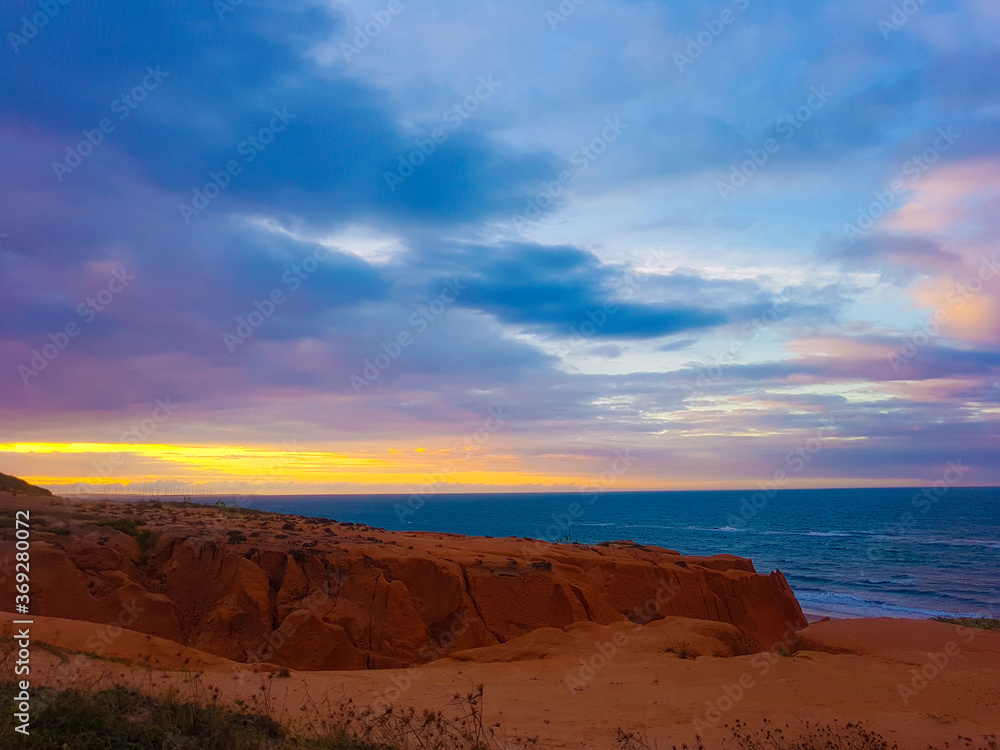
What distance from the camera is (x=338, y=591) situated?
14750 mm

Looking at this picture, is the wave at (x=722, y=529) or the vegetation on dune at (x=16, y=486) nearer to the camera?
the vegetation on dune at (x=16, y=486)

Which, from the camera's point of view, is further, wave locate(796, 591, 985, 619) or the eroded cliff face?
wave locate(796, 591, 985, 619)

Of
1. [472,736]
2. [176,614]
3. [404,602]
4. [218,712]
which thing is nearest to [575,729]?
[472,736]

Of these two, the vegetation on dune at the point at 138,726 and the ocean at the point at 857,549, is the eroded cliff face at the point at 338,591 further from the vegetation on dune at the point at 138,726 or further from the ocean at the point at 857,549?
the ocean at the point at 857,549

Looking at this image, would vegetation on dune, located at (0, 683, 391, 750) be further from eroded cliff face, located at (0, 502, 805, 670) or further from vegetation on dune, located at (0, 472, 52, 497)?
vegetation on dune, located at (0, 472, 52, 497)

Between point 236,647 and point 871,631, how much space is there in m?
15.9

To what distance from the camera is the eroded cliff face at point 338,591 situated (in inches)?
535

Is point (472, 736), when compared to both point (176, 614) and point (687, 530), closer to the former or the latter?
point (176, 614)

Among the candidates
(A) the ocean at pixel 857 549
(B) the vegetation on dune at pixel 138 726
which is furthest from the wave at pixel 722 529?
(B) the vegetation on dune at pixel 138 726

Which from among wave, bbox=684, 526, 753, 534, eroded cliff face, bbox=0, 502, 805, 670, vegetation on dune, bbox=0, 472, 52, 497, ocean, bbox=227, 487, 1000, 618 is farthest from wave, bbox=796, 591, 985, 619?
wave, bbox=684, 526, 753, 534

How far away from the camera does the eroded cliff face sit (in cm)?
1359

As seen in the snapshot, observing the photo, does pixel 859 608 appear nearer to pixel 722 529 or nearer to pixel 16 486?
pixel 16 486

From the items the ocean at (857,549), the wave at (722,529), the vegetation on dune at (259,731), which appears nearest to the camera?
the vegetation on dune at (259,731)

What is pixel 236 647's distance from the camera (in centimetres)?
1345
